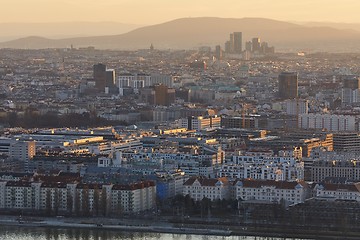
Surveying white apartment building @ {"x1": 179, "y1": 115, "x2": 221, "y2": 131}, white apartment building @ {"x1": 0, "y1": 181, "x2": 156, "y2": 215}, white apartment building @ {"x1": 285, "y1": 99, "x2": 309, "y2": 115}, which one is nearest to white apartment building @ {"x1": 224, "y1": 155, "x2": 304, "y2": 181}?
white apartment building @ {"x1": 0, "y1": 181, "x2": 156, "y2": 215}

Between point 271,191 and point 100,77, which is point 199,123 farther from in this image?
point 100,77

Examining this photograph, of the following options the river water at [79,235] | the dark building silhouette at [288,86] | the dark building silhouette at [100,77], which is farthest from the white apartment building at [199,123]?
the dark building silhouette at [100,77]

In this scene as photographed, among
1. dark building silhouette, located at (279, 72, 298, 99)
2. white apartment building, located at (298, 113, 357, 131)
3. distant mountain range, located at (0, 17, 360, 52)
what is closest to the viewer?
white apartment building, located at (298, 113, 357, 131)

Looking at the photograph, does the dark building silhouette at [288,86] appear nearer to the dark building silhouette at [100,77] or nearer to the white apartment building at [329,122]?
the dark building silhouette at [100,77]

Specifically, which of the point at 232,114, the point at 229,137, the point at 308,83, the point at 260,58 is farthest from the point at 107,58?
the point at 229,137

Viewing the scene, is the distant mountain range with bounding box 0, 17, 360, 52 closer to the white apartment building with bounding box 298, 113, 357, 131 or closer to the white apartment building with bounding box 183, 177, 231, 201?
the white apartment building with bounding box 298, 113, 357, 131

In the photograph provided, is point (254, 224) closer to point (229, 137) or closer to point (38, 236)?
point (38, 236)

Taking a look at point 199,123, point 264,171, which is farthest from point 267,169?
point 199,123
